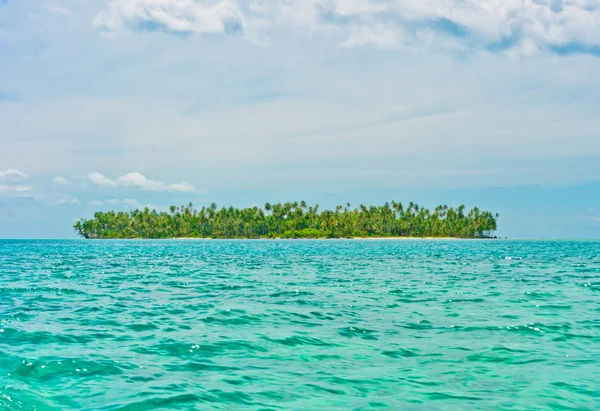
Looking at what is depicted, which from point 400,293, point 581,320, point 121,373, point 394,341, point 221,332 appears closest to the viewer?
point 121,373

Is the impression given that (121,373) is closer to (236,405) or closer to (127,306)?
(236,405)

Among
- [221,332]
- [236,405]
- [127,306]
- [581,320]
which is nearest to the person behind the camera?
[236,405]

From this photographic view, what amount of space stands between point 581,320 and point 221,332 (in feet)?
40.6

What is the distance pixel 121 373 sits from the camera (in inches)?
475

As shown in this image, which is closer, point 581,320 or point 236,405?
point 236,405

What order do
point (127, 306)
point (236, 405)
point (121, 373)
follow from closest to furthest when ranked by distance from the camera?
point (236, 405) < point (121, 373) < point (127, 306)

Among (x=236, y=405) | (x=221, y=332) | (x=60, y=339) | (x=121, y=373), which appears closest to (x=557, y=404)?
(x=236, y=405)

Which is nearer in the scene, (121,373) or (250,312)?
A: (121,373)

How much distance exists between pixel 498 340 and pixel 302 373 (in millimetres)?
6536

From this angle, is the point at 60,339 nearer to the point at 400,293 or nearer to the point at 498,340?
the point at 498,340

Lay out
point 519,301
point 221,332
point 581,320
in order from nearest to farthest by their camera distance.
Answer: point 221,332 → point 581,320 → point 519,301

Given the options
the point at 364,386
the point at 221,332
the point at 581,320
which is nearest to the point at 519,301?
the point at 581,320

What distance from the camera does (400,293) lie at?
2797 centimetres

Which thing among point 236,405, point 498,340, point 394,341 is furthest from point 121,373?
point 498,340
